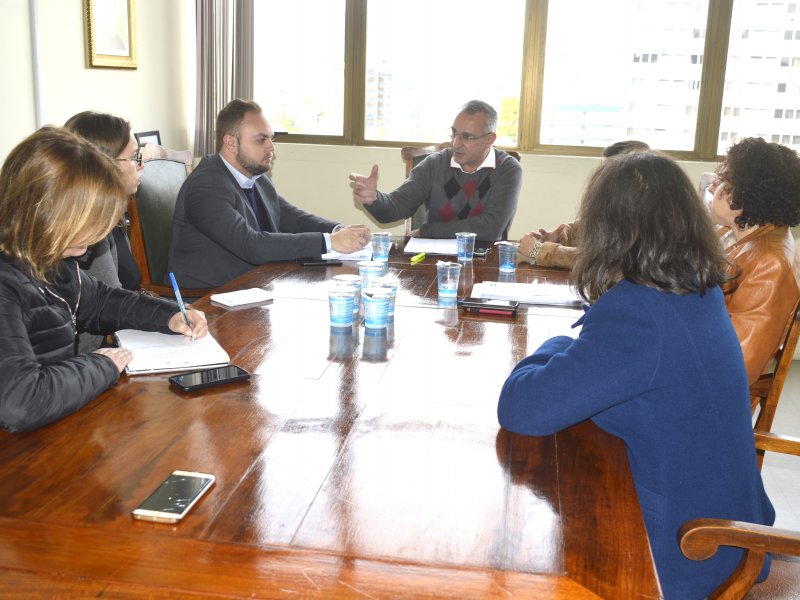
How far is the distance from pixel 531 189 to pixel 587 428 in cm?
341

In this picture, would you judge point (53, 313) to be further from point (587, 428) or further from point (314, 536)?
point (587, 428)

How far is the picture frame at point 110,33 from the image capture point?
3.74 metres

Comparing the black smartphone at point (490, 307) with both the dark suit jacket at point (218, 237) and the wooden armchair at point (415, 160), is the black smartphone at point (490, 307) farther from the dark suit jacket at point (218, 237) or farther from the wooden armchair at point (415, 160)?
the wooden armchair at point (415, 160)

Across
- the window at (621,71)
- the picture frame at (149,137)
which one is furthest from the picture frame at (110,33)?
the window at (621,71)

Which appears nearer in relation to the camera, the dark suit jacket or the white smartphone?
the white smartphone

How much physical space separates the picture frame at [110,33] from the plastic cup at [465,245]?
7.03 ft

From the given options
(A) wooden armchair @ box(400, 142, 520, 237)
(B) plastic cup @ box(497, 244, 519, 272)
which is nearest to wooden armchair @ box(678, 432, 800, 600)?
(B) plastic cup @ box(497, 244, 519, 272)

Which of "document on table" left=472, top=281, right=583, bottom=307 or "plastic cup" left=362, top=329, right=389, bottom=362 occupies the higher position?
"document on table" left=472, top=281, right=583, bottom=307

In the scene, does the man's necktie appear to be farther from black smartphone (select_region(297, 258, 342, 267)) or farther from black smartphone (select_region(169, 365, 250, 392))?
black smartphone (select_region(169, 365, 250, 392))

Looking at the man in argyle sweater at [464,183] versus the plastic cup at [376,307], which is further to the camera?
the man in argyle sweater at [464,183]

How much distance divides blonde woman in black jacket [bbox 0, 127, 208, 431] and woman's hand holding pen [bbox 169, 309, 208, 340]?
22 centimetres

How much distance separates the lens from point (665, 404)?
1.33 meters

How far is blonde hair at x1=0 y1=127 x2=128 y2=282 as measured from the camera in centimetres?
142

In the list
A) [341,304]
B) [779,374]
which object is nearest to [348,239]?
[341,304]
